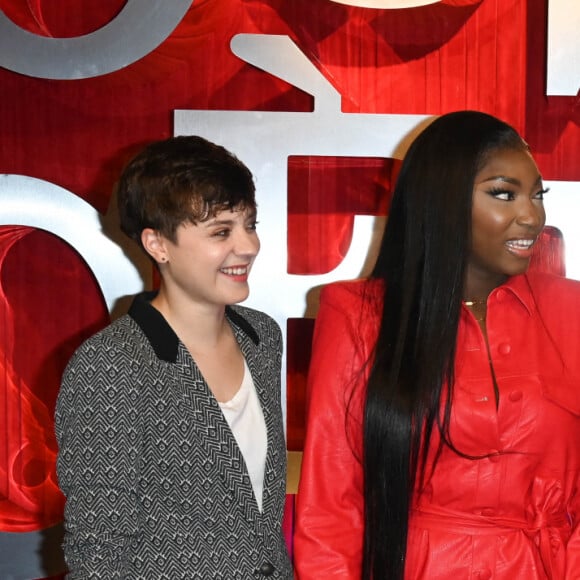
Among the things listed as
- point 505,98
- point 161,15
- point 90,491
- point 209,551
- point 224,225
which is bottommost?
point 209,551

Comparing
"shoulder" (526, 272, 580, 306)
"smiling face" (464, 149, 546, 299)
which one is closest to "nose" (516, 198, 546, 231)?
"smiling face" (464, 149, 546, 299)

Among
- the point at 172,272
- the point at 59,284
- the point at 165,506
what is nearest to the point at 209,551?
the point at 165,506

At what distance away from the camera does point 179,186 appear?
1351mm

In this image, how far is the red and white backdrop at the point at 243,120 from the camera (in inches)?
81.0

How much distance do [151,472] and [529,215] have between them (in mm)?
707

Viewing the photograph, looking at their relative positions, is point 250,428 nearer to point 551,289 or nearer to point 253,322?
point 253,322

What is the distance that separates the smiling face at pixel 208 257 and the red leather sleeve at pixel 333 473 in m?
0.21

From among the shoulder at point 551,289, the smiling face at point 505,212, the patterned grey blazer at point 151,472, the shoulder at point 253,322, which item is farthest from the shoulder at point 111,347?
the shoulder at point 551,289

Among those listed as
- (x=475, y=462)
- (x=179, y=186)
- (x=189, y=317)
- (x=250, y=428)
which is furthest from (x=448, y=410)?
(x=179, y=186)

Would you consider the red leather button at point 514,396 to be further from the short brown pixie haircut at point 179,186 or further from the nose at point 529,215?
the short brown pixie haircut at point 179,186

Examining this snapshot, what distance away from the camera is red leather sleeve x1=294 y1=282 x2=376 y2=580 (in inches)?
56.2

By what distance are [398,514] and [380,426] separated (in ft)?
0.48

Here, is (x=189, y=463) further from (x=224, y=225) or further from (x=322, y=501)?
(x=224, y=225)

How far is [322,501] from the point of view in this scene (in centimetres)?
144
